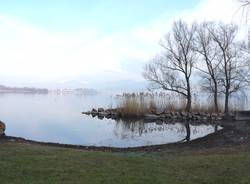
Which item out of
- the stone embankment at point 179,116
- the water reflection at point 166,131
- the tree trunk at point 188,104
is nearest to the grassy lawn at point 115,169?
the water reflection at point 166,131

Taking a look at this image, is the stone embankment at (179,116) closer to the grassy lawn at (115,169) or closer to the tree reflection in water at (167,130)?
the tree reflection in water at (167,130)

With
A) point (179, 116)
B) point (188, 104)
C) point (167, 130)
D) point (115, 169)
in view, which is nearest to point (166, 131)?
point (167, 130)

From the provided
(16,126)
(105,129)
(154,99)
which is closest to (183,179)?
(105,129)

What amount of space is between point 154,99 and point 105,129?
9.97 meters

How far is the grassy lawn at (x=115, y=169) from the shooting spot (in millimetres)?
6801

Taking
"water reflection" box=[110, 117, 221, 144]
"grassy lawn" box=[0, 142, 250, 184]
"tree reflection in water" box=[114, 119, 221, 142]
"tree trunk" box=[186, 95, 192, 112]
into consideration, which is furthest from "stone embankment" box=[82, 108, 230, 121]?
"grassy lawn" box=[0, 142, 250, 184]

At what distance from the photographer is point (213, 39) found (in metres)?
30.9

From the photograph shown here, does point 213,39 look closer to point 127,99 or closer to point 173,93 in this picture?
point 173,93

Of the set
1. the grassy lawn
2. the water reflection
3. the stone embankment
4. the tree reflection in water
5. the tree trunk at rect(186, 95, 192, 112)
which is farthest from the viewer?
the tree trunk at rect(186, 95, 192, 112)

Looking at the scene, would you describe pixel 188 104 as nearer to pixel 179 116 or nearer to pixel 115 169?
A: pixel 179 116

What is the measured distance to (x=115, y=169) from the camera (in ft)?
24.7

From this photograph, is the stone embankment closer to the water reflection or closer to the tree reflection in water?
the tree reflection in water

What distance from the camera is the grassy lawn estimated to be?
6.80 m

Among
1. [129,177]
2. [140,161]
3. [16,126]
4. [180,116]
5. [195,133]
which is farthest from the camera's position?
[180,116]
